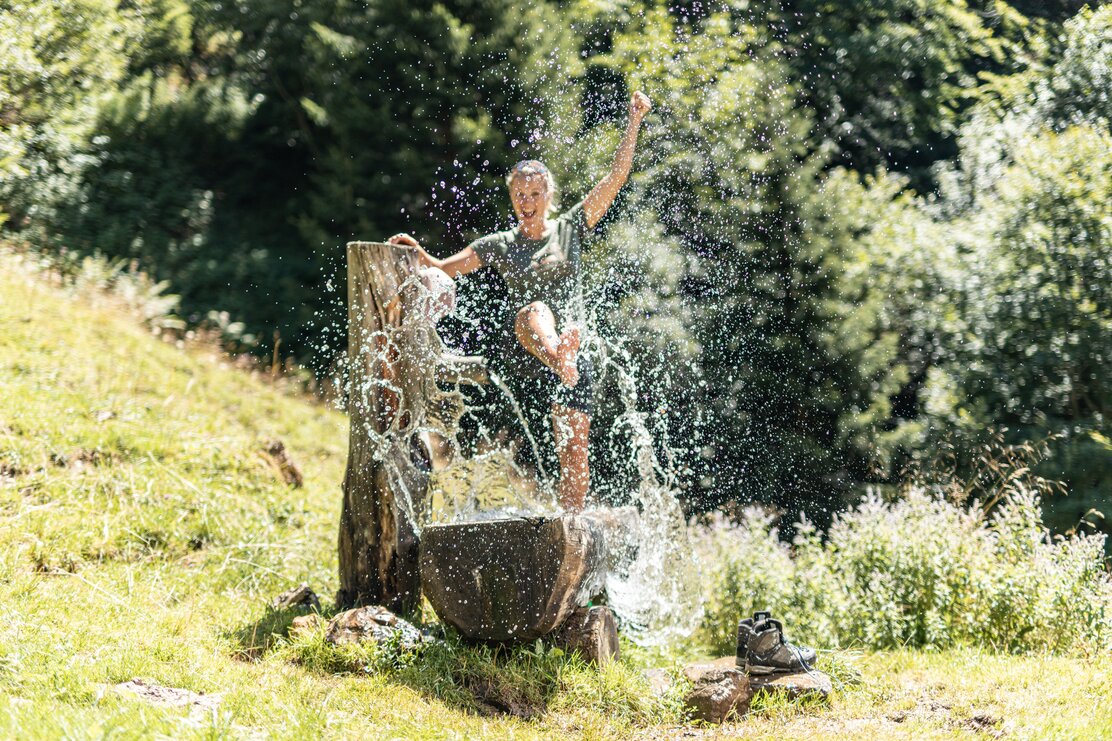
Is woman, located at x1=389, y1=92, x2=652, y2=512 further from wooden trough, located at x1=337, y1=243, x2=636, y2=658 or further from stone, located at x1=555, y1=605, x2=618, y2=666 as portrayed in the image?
stone, located at x1=555, y1=605, x2=618, y2=666

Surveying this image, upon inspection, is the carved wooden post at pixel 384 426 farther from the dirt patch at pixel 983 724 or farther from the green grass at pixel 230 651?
the dirt patch at pixel 983 724

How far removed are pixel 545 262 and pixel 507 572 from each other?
1.66 m

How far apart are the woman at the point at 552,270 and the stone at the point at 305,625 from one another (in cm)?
139

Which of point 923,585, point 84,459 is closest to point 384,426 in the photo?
point 84,459

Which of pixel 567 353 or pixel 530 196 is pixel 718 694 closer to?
pixel 567 353

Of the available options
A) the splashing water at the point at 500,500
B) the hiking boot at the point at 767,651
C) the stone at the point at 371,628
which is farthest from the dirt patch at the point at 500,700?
the hiking boot at the point at 767,651

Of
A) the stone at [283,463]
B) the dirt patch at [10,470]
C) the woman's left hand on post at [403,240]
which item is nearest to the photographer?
the woman's left hand on post at [403,240]

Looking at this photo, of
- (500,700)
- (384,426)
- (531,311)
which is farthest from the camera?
(384,426)

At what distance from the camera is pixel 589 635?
4.73 metres

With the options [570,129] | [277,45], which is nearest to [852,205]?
[570,129]

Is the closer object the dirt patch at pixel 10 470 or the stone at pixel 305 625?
the stone at pixel 305 625

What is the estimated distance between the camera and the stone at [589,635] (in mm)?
4715

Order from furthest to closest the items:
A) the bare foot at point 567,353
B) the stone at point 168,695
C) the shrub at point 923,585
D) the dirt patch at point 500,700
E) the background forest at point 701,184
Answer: the background forest at point 701,184
the shrub at point 923,585
the bare foot at point 567,353
the dirt patch at point 500,700
the stone at point 168,695

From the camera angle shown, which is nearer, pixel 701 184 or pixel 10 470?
pixel 10 470
